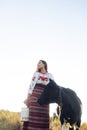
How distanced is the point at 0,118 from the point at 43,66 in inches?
479

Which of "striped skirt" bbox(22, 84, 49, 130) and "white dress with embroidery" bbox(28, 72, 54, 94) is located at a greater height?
"white dress with embroidery" bbox(28, 72, 54, 94)

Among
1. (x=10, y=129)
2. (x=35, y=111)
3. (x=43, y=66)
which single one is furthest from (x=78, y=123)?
(x=10, y=129)

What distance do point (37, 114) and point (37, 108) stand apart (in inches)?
5.0

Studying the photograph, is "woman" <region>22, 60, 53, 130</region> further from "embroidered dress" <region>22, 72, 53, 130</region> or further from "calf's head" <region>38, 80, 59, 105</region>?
"calf's head" <region>38, 80, 59, 105</region>

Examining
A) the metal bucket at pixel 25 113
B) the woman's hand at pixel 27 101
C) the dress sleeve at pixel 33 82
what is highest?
the dress sleeve at pixel 33 82

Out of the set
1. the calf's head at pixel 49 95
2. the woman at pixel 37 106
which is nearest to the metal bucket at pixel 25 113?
the woman at pixel 37 106

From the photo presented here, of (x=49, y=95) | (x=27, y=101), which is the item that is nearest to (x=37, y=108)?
(x=27, y=101)

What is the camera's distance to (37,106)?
6867mm

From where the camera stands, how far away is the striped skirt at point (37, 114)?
6840mm

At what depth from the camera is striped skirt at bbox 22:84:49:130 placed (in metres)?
6.84

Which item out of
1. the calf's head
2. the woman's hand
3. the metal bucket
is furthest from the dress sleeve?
the metal bucket

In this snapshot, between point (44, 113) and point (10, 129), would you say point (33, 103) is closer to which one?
point (44, 113)

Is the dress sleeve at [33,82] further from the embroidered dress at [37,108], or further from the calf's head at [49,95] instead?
the calf's head at [49,95]

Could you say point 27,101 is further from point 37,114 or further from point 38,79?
point 38,79
